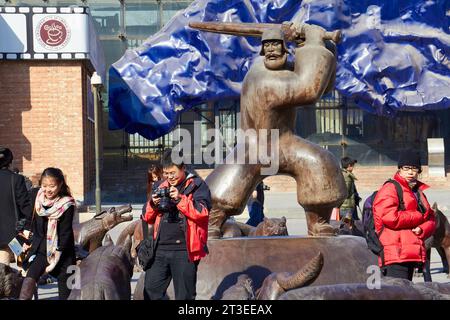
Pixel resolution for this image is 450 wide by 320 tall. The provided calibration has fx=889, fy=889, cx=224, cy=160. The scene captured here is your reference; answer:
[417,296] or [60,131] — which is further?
[60,131]

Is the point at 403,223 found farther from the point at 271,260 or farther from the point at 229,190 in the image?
the point at 229,190

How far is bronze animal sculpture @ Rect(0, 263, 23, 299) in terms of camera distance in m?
5.84

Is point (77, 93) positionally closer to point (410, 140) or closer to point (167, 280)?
point (410, 140)

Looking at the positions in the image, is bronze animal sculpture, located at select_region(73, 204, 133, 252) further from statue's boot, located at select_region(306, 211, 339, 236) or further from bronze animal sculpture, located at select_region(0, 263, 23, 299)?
bronze animal sculpture, located at select_region(0, 263, 23, 299)

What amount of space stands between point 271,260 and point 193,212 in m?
1.40

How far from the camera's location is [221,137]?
94.5 feet

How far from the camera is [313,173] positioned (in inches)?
287

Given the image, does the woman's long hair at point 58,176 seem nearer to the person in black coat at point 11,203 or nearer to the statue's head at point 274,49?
the person in black coat at point 11,203

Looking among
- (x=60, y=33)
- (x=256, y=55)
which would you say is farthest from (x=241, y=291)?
(x=256, y=55)

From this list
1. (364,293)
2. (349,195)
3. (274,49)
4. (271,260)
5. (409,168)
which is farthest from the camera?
(349,195)

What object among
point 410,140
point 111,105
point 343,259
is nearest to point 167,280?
point 343,259

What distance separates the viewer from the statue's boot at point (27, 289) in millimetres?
6184

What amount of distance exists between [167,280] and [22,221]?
7.30 feet

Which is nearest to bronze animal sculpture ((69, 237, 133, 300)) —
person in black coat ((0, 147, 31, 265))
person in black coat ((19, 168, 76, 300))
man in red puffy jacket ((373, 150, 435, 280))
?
person in black coat ((19, 168, 76, 300))
